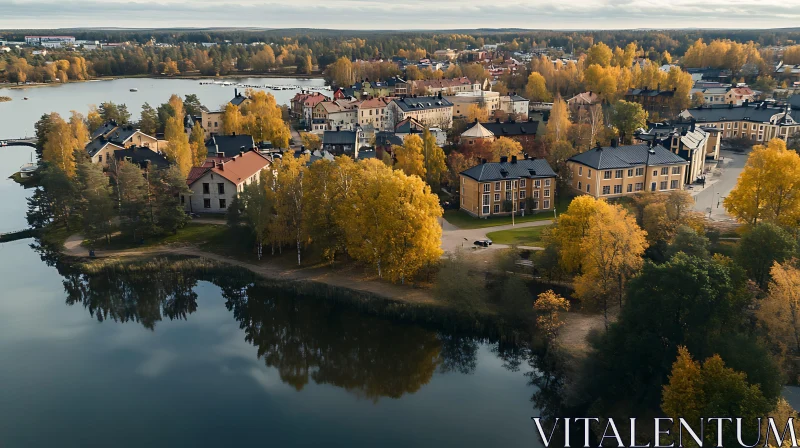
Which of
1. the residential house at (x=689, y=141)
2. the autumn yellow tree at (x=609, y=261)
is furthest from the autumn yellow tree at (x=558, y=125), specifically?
the autumn yellow tree at (x=609, y=261)

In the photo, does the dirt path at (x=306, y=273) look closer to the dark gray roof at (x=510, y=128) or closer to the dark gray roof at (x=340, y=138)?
the dark gray roof at (x=340, y=138)

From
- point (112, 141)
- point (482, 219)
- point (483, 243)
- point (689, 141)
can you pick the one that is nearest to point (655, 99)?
point (689, 141)

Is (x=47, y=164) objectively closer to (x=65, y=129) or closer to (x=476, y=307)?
(x=65, y=129)

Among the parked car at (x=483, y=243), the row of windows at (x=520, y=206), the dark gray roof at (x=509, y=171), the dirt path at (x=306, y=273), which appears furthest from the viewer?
the row of windows at (x=520, y=206)

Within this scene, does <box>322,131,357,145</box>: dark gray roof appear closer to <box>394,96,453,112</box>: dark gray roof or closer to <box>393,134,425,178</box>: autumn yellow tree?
<box>393,134,425,178</box>: autumn yellow tree

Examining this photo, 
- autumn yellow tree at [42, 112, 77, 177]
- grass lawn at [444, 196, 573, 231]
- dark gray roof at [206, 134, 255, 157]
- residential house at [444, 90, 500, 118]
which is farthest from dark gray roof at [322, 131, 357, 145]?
residential house at [444, 90, 500, 118]
